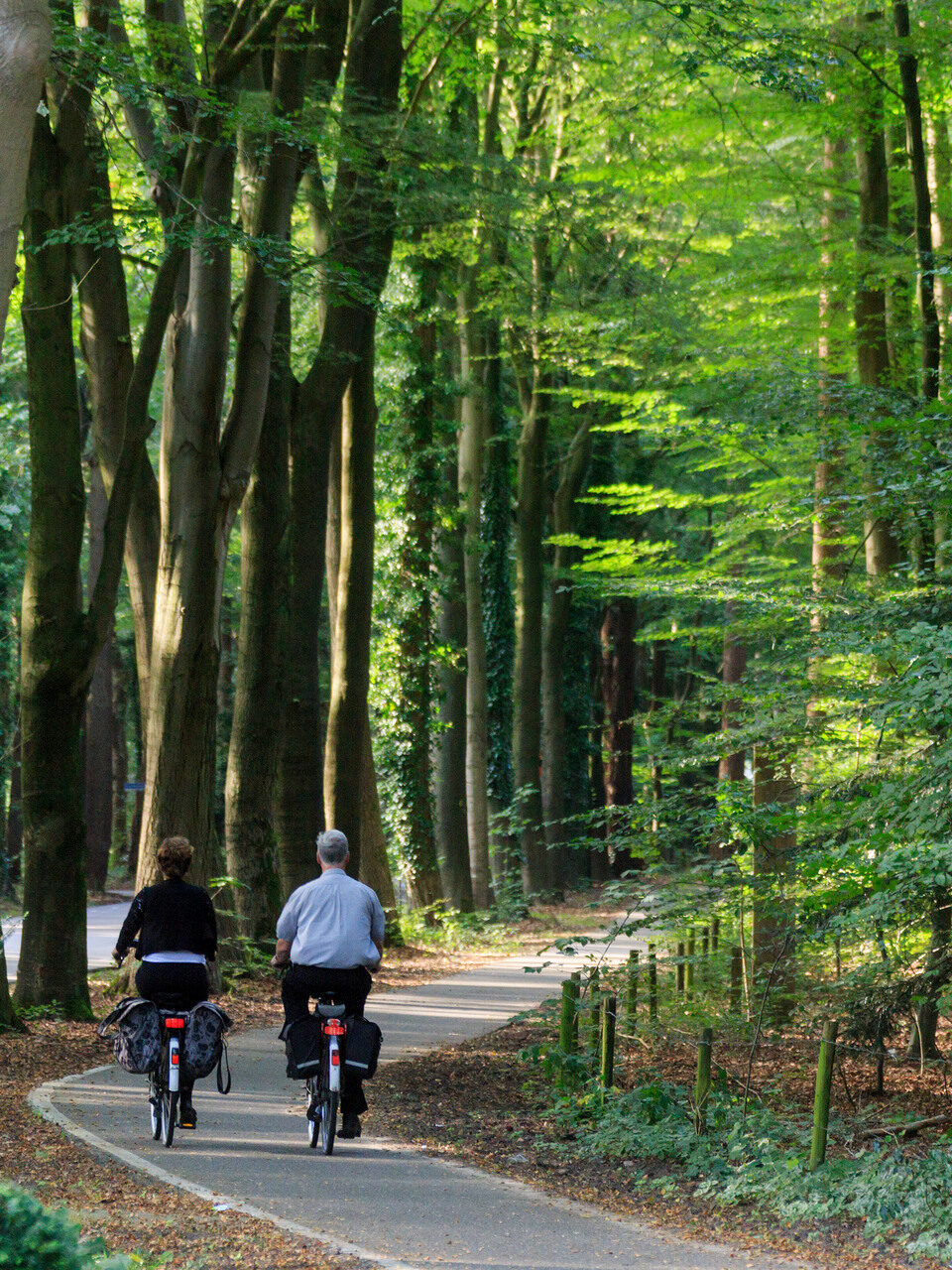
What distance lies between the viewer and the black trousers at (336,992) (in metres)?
7.49

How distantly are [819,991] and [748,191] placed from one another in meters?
12.3

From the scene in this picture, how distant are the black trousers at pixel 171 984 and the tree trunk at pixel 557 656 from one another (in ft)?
67.8

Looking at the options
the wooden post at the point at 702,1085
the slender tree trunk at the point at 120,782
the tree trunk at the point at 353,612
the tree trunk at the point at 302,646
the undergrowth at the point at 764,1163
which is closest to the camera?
the undergrowth at the point at 764,1163

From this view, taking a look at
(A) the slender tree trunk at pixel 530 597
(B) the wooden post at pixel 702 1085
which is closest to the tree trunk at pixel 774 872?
(B) the wooden post at pixel 702 1085

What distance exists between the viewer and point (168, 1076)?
24.1ft

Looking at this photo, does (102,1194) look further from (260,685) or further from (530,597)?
(530,597)

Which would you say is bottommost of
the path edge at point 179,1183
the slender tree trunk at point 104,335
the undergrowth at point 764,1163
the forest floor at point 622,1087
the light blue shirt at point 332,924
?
the forest floor at point 622,1087

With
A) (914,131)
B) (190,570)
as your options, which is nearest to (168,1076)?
(190,570)

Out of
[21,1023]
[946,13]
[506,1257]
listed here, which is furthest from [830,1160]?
[946,13]

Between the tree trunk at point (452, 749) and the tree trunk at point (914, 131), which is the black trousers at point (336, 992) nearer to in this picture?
the tree trunk at point (914, 131)

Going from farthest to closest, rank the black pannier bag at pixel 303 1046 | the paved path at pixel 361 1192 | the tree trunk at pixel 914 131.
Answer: the tree trunk at pixel 914 131, the black pannier bag at pixel 303 1046, the paved path at pixel 361 1192

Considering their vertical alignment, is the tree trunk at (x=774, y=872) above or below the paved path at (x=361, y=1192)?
above

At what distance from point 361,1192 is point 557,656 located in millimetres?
22671

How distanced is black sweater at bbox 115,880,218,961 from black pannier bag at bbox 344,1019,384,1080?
940 millimetres
